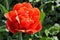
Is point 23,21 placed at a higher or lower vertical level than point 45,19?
higher

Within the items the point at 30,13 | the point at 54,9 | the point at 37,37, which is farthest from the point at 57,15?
the point at 30,13

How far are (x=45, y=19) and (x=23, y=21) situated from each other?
0.79m

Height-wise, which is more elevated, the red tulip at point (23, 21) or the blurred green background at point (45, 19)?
the red tulip at point (23, 21)

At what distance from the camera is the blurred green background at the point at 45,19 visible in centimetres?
125

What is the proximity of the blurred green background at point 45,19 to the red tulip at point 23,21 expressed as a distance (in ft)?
1.54

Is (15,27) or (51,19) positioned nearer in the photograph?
(15,27)

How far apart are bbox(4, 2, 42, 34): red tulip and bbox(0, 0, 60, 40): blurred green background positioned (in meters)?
0.47

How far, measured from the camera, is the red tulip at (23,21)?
27.1 inches

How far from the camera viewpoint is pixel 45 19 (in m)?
1.48

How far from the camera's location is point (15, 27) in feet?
2.28

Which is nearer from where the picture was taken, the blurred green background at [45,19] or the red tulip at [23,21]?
the red tulip at [23,21]

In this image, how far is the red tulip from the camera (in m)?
0.69

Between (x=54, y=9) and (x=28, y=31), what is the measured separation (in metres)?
0.93

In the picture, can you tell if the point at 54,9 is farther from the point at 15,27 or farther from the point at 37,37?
the point at 15,27
